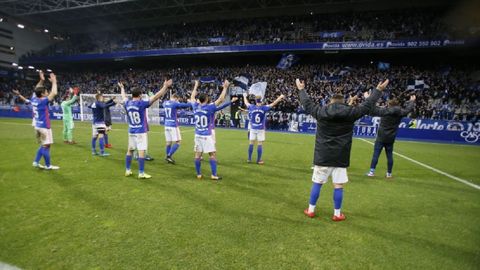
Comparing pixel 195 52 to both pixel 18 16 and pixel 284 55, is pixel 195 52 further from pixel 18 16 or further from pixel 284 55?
pixel 18 16

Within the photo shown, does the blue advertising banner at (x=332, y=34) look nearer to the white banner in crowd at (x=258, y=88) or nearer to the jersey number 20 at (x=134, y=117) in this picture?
the white banner in crowd at (x=258, y=88)

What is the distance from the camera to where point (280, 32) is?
36.3 metres

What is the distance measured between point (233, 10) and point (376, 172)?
36043 millimetres

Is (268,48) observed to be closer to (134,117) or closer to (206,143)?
(206,143)

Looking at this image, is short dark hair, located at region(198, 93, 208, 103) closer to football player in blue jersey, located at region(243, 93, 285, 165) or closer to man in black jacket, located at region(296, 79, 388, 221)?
man in black jacket, located at region(296, 79, 388, 221)

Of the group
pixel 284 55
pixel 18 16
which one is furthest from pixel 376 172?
pixel 18 16

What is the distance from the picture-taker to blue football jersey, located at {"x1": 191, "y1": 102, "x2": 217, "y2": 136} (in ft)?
24.5

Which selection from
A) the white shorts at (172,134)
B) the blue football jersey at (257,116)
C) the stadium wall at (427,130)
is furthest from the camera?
the stadium wall at (427,130)

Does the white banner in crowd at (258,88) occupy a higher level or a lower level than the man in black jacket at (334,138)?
higher

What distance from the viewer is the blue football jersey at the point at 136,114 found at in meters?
7.44

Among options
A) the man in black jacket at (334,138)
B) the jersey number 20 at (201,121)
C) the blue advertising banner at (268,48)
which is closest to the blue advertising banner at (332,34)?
the blue advertising banner at (268,48)

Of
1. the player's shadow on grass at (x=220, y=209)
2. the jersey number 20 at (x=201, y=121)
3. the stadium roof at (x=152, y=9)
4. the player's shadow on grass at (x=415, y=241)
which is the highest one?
the stadium roof at (x=152, y=9)

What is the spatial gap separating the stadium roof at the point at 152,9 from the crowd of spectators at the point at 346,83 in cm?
786

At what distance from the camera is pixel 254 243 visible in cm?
417
